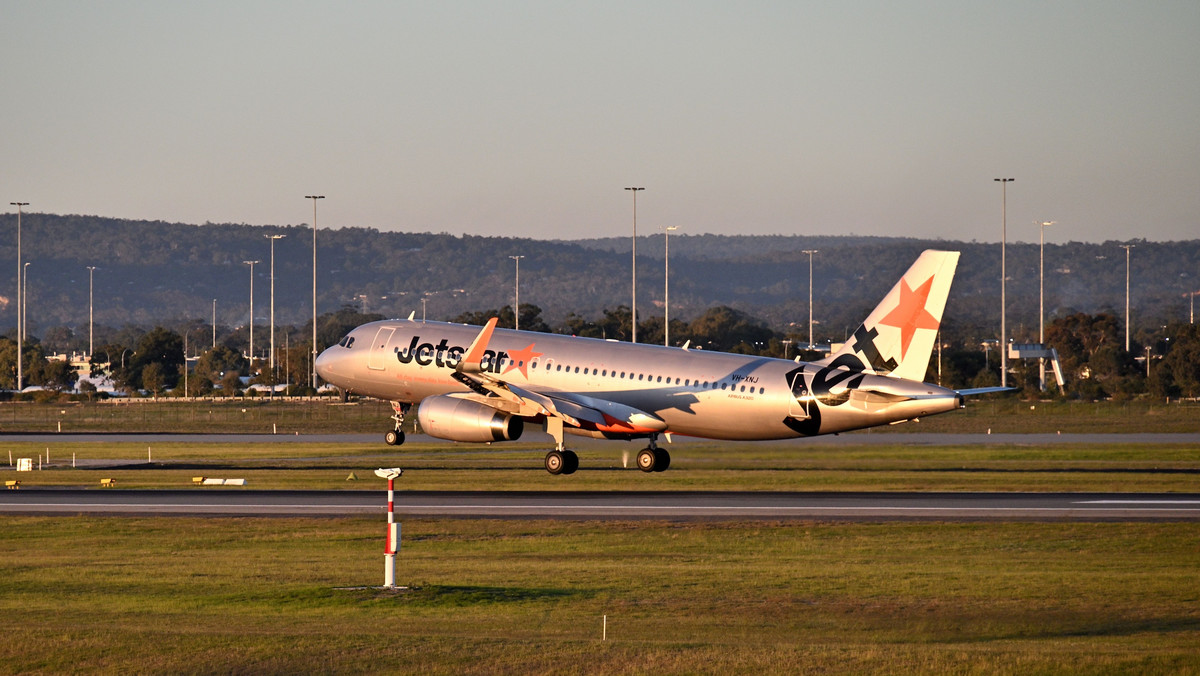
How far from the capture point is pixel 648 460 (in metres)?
50.1

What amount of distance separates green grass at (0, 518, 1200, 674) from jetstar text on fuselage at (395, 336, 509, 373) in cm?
1540

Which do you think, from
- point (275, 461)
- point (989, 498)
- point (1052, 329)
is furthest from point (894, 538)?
point (1052, 329)

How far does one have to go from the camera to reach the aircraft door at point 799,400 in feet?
152

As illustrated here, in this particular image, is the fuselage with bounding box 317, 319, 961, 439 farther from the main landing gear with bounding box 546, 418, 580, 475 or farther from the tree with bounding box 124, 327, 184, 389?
the tree with bounding box 124, 327, 184, 389

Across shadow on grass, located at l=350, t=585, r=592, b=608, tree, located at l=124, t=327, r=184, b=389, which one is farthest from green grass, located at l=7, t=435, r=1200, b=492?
tree, located at l=124, t=327, r=184, b=389

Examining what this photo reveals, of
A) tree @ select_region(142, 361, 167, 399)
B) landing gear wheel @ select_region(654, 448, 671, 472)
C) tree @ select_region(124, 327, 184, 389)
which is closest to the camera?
landing gear wheel @ select_region(654, 448, 671, 472)

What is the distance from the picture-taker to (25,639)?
66.3 feet

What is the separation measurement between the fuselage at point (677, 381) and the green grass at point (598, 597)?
1046 centimetres

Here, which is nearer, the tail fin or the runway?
the runway

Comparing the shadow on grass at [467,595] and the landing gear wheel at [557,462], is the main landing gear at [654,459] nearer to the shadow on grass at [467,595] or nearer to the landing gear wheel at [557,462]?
the landing gear wheel at [557,462]

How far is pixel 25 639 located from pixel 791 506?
24.4 metres

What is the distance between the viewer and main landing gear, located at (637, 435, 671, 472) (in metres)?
50.0

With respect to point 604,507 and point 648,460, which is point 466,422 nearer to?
point 648,460

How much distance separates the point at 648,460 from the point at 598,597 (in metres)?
25.3
